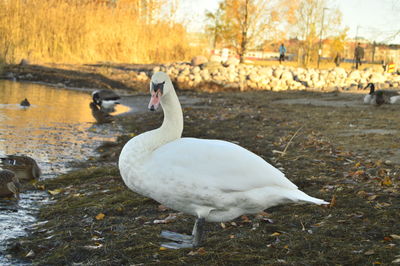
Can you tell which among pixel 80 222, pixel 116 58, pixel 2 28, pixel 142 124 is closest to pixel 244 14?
pixel 116 58

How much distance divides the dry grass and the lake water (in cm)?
637

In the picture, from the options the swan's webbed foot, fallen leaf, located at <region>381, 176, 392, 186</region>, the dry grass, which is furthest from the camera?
the dry grass

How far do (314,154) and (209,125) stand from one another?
3.28 meters

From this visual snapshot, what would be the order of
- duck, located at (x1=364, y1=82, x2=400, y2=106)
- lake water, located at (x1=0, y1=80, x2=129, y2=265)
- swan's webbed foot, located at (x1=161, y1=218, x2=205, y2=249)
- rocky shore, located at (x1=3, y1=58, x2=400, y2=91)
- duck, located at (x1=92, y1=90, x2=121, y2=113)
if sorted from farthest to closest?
rocky shore, located at (x1=3, y1=58, x2=400, y2=91), duck, located at (x1=92, y1=90, x2=121, y2=113), duck, located at (x1=364, y1=82, x2=400, y2=106), lake water, located at (x1=0, y1=80, x2=129, y2=265), swan's webbed foot, located at (x1=161, y1=218, x2=205, y2=249)

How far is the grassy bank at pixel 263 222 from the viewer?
3.50m

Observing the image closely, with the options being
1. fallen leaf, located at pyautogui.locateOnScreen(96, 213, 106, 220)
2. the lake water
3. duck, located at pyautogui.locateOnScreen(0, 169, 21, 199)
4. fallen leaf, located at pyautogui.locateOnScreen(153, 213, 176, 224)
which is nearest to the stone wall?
the lake water

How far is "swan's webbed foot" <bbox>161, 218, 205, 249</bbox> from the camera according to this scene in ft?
11.6

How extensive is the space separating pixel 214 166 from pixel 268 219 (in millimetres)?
1180

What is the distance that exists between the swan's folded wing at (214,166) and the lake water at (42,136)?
1.48m

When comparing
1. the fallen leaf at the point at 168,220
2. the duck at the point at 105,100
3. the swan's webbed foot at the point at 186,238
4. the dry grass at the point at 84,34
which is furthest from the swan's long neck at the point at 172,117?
the dry grass at the point at 84,34

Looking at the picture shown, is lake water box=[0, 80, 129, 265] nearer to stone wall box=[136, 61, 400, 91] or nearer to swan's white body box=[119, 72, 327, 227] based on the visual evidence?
swan's white body box=[119, 72, 327, 227]

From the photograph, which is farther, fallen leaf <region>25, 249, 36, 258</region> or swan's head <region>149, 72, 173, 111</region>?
fallen leaf <region>25, 249, 36, 258</region>

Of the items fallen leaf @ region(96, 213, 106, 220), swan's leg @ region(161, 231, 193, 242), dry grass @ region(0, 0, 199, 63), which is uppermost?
dry grass @ region(0, 0, 199, 63)

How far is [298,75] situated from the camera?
2186 centimetres
